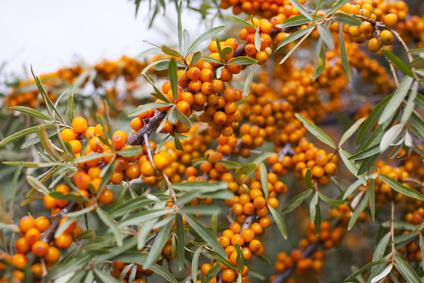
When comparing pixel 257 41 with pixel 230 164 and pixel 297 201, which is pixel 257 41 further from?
pixel 297 201

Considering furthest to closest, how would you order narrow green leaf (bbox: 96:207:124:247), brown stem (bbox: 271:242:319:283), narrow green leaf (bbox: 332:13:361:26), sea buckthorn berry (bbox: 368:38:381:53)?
brown stem (bbox: 271:242:319:283) → sea buckthorn berry (bbox: 368:38:381:53) → narrow green leaf (bbox: 332:13:361:26) → narrow green leaf (bbox: 96:207:124:247)

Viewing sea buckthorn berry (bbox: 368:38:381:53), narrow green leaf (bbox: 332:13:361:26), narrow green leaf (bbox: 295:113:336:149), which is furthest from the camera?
narrow green leaf (bbox: 295:113:336:149)

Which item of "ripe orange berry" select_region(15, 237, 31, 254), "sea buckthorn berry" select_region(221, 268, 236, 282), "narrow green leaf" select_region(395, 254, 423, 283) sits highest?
"ripe orange berry" select_region(15, 237, 31, 254)

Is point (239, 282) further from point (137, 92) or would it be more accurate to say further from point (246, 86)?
point (137, 92)

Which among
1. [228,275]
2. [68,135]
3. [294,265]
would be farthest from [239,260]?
[294,265]

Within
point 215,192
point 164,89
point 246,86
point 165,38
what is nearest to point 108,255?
point 215,192

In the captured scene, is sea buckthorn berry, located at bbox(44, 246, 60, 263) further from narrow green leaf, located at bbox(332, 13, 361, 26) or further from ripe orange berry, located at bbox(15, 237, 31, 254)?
narrow green leaf, located at bbox(332, 13, 361, 26)

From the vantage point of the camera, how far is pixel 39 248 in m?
0.52

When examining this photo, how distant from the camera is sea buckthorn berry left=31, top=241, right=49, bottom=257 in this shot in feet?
1.71


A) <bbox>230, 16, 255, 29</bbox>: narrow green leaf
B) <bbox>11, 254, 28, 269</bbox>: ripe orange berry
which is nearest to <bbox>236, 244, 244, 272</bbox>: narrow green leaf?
<bbox>11, 254, 28, 269</bbox>: ripe orange berry

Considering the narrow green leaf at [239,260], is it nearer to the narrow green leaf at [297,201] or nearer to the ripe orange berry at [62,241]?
the narrow green leaf at [297,201]

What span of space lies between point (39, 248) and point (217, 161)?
0.45 meters

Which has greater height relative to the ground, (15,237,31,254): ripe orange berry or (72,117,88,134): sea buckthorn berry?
(72,117,88,134): sea buckthorn berry

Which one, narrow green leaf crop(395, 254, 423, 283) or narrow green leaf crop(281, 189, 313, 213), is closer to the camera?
narrow green leaf crop(395, 254, 423, 283)
